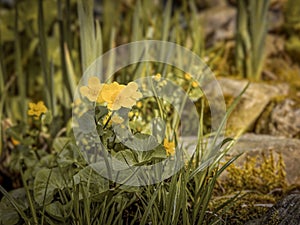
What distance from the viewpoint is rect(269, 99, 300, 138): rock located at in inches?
78.0

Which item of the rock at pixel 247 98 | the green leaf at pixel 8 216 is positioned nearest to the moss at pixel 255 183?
the rock at pixel 247 98

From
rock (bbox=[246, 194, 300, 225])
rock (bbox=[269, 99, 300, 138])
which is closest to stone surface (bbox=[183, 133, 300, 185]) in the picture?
rock (bbox=[269, 99, 300, 138])

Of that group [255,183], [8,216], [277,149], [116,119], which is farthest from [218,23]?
[8,216]

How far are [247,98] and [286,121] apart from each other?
191 mm

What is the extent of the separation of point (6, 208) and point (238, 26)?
1.34 m

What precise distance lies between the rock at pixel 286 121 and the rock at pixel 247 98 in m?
0.08

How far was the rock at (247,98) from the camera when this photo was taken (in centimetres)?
205

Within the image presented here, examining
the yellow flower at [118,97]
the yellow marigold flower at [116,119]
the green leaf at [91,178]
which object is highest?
the yellow flower at [118,97]

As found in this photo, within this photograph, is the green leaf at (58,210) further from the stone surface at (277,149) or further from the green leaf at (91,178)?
the stone surface at (277,149)

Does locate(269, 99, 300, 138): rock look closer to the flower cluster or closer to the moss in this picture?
the moss

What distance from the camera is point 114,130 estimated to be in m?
1.34

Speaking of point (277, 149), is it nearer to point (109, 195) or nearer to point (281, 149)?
point (281, 149)

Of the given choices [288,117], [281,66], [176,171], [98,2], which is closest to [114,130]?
[176,171]

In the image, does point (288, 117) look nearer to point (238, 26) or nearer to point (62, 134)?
point (238, 26)
